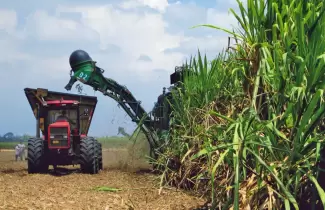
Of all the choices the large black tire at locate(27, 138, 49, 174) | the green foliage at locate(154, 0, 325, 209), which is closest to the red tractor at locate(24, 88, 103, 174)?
the large black tire at locate(27, 138, 49, 174)

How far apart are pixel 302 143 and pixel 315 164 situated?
214mm

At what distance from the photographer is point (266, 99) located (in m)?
4.40

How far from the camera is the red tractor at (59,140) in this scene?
42.1 ft

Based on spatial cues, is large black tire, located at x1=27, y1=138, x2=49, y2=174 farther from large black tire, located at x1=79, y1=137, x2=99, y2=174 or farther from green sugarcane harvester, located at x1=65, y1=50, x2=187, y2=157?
green sugarcane harvester, located at x1=65, y1=50, x2=187, y2=157

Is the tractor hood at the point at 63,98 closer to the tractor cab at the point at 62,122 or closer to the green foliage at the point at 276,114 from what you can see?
the tractor cab at the point at 62,122

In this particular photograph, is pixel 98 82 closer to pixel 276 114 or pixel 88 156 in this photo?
pixel 88 156

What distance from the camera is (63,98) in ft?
51.3

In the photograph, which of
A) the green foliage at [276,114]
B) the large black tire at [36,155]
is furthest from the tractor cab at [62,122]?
the green foliage at [276,114]

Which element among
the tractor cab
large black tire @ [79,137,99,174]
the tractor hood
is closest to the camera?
large black tire @ [79,137,99,174]

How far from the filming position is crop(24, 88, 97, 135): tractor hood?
14.5m

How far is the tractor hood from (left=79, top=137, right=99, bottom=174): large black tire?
177 cm

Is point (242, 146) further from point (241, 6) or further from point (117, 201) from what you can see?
point (117, 201)

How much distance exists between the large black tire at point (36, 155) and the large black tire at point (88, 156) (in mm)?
979

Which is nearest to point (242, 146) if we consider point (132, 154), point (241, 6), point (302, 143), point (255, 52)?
point (302, 143)
